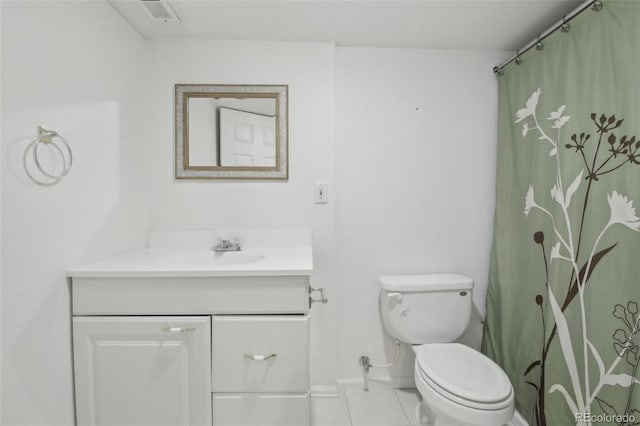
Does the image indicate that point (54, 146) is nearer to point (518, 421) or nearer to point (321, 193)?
point (321, 193)

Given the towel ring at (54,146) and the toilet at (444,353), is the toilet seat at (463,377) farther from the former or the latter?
the towel ring at (54,146)

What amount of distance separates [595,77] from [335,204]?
1.26 m

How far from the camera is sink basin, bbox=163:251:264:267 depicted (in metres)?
1.50

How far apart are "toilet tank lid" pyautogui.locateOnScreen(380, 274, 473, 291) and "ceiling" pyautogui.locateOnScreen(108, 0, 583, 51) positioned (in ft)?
4.45

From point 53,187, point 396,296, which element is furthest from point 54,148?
point 396,296

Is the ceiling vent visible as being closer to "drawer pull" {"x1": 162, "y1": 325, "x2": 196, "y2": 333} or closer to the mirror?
the mirror

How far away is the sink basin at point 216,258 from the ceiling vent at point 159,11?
1.18 metres

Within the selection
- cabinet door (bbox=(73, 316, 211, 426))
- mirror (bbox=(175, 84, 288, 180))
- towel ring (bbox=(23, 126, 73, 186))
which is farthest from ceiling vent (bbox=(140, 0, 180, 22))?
cabinet door (bbox=(73, 316, 211, 426))

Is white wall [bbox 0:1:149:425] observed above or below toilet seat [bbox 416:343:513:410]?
above

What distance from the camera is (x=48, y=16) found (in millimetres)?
983

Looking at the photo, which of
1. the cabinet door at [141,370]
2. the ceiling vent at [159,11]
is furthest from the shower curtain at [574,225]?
the ceiling vent at [159,11]

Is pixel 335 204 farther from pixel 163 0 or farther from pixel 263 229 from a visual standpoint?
pixel 163 0

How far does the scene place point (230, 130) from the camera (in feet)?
5.28

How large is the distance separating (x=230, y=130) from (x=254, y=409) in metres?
1.34
